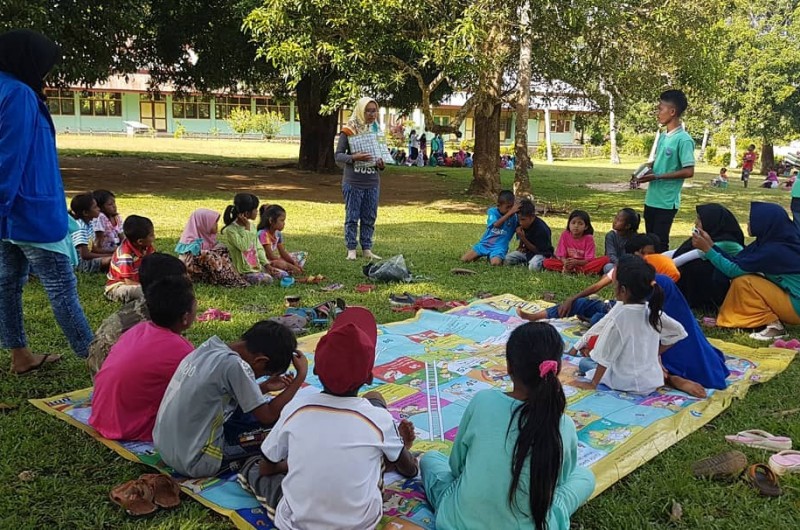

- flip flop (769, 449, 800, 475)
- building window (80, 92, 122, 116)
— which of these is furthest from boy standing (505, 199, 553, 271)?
building window (80, 92, 122, 116)

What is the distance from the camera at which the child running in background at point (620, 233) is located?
7.18 metres

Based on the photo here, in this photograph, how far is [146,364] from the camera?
3244 millimetres

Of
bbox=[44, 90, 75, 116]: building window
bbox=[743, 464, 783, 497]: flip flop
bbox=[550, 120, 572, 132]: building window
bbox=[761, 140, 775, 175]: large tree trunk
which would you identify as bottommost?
bbox=[743, 464, 783, 497]: flip flop

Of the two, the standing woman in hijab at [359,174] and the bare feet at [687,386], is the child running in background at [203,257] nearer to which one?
the standing woman in hijab at [359,174]

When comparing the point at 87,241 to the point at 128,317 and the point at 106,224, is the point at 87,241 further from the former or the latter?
the point at 128,317

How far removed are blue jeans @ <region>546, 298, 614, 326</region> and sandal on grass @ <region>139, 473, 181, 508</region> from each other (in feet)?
12.6

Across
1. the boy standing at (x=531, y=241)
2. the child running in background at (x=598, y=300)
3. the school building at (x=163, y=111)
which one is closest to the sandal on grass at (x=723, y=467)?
the child running in background at (x=598, y=300)

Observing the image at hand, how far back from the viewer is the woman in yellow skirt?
18.6 feet

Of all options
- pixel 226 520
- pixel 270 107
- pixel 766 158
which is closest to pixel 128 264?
pixel 226 520

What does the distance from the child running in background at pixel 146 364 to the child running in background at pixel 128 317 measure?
1.33ft

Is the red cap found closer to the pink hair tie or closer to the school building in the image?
the pink hair tie

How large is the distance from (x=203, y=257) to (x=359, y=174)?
7.08 ft

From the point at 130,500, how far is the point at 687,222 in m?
14.2

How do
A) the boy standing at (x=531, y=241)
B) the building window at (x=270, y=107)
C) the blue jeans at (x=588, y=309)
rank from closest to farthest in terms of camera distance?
the blue jeans at (x=588, y=309), the boy standing at (x=531, y=241), the building window at (x=270, y=107)
